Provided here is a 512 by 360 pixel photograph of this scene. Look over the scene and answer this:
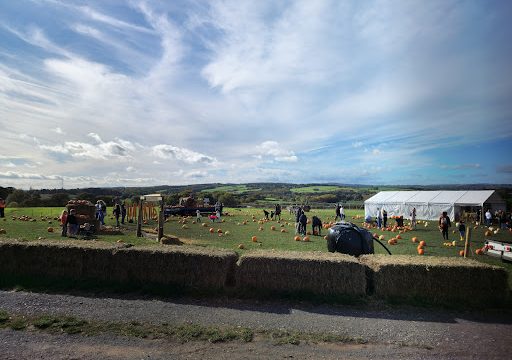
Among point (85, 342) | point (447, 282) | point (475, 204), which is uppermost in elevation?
point (475, 204)

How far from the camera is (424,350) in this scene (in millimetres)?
5930

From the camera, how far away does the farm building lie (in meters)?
38.9

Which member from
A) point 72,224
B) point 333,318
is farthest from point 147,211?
point 333,318

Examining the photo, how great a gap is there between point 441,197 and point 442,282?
1461 inches

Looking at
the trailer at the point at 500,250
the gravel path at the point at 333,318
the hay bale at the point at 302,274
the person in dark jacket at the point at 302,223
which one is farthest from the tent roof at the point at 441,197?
the hay bale at the point at 302,274

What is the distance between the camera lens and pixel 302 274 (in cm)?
890

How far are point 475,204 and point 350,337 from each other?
3883cm

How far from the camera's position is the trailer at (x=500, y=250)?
47.1 feet

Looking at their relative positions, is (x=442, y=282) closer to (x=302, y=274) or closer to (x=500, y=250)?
(x=302, y=274)

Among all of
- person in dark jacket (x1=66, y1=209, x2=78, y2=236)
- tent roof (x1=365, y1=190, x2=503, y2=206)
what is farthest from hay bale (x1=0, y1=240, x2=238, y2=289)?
tent roof (x1=365, y1=190, x2=503, y2=206)

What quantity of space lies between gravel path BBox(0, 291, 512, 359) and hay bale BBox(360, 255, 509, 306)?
0.52 meters

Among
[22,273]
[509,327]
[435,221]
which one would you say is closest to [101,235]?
[22,273]

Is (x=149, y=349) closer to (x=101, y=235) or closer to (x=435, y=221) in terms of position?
(x=101, y=235)

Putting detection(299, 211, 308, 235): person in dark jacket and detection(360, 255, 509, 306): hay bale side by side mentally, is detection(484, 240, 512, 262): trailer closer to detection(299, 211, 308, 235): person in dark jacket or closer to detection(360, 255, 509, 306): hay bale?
detection(360, 255, 509, 306): hay bale
